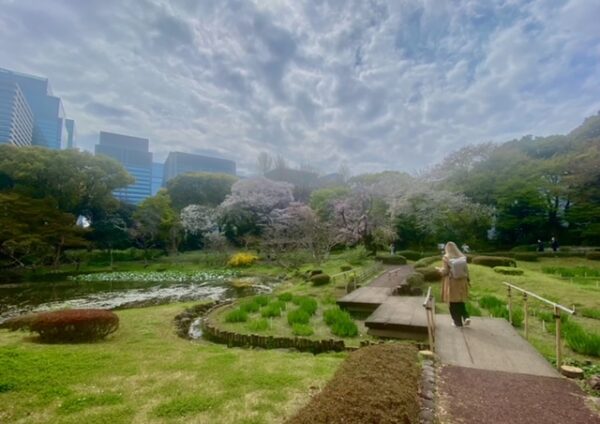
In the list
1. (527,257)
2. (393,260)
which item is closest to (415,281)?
(393,260)

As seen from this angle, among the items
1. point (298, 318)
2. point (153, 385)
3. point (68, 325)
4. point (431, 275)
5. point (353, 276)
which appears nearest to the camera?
point (153, 385)

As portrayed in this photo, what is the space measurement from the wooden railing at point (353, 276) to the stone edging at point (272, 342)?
5.28m

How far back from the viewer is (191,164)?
341ft

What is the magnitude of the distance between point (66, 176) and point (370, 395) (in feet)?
104

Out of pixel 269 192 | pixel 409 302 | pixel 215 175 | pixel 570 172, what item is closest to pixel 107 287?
pixel 409 302

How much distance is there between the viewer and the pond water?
11593 mm

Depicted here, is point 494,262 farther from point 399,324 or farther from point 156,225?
point 156,225

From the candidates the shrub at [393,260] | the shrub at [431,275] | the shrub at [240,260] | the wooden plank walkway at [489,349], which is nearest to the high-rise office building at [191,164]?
the shrub at [240,260]

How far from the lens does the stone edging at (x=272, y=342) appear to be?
19.5 ft

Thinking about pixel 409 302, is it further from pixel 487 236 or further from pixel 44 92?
pixel 44 92

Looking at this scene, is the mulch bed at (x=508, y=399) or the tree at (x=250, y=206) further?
the tree at (x=250, y=206)

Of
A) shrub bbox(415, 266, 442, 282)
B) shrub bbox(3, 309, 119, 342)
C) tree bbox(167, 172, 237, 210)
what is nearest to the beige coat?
shrub bbox(3, 309, 119, 342)

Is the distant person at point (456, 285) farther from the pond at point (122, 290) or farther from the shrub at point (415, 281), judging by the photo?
the pond at point (122, 290)

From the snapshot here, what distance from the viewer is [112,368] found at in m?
4.27
